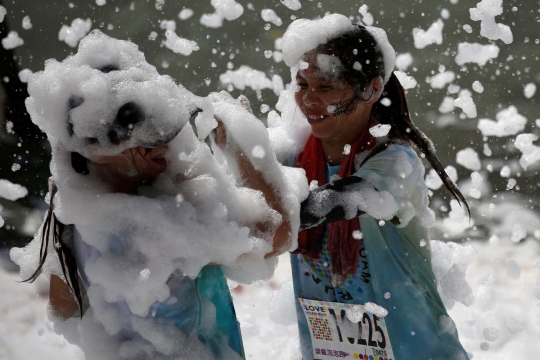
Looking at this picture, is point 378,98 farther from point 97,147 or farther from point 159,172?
point 97,147

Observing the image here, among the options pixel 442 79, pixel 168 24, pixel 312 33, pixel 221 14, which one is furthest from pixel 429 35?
pixel 312 33

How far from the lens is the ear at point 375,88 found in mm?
2443

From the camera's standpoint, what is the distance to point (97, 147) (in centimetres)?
154

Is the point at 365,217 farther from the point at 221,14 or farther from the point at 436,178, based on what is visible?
the point at 221,14

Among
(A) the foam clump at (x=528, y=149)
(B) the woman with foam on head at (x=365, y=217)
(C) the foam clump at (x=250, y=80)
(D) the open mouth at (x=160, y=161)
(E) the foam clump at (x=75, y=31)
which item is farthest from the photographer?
(C) the foam clump at (x=250, y=80)

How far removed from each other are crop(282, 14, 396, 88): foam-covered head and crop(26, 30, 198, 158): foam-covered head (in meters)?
0.91

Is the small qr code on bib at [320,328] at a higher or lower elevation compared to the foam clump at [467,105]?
higher

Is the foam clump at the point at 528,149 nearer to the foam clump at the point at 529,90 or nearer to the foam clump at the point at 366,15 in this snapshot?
the foam clump at the point at 529,90

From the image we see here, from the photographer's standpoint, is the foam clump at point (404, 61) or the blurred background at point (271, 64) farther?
the foam clump at point (404, 61)

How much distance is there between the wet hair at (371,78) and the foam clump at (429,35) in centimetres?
397

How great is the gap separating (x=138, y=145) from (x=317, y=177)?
1.05 m

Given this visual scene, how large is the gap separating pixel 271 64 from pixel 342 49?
4.03 metres

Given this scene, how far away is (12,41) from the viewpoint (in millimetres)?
6387

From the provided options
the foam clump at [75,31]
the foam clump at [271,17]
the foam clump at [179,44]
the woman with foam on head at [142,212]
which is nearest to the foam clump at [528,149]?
the foam clump at [271,17]
